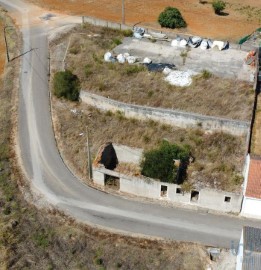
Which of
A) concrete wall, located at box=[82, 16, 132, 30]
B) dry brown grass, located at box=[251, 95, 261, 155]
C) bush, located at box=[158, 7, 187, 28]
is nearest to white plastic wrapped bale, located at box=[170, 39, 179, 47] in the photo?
concrete wall, located at box=[82, 16, 132, 30]

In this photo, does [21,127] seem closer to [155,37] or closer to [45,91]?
[45,91]

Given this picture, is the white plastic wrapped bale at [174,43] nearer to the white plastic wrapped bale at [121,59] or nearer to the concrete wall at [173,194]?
the white plastic wrapped bale at [121,59]

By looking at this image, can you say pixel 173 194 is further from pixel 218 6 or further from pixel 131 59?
pixel 218 6

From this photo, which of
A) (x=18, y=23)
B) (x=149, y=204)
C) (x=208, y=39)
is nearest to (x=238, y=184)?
(x=149, y=204)

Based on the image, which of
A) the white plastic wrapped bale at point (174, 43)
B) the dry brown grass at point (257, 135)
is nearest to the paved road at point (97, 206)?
the dry brown grass at point (257, 135)

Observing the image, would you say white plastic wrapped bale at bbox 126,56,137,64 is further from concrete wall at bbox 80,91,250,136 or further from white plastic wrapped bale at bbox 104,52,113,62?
concrete wall at bbox 80,91,250,136
